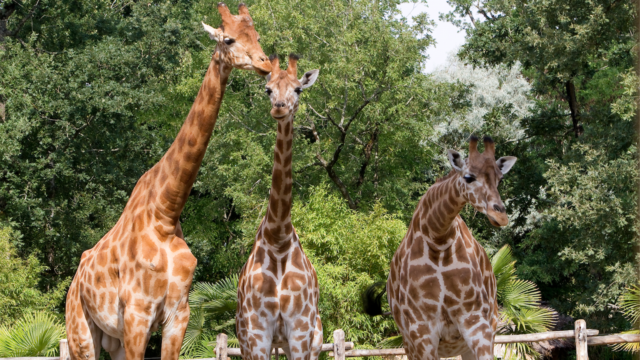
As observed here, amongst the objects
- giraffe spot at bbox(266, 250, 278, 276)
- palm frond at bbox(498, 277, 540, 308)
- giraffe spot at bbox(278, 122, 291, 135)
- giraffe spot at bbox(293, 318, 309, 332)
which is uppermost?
giraffe spot at bbox(278, 122, 291, 135)

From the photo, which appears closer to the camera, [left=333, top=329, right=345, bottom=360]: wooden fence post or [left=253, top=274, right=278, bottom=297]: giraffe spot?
[left=253, top=274, right=278, bottom=297]: giraffe spot

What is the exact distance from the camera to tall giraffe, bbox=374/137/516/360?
5688 millimetres

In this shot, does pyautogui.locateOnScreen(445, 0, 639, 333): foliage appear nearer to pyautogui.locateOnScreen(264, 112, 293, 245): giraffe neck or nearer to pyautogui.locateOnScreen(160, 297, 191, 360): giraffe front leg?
pyautogui.locateOnScreen(264, 112, 293, 245): giraffe neck

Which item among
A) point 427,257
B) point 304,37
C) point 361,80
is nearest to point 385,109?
point 361,80

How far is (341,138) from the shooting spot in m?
19.0

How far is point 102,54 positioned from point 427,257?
533 inches

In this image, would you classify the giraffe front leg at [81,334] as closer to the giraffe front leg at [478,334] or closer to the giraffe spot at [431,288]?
the giraffe spot at [431,288]

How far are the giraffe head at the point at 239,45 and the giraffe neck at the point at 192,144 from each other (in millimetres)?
105

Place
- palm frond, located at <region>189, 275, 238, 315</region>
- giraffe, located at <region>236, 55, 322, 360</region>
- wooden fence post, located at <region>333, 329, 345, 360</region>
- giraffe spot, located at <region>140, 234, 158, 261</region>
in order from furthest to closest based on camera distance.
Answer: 1. palm frond, located at <region>189, 275, 238, 315</region>
2. wooden fence post, located at <region>333, 329, 345, 360</region>
3. giraffe, located at <region>236, 55, 322, 360</region>
4. giraffe spot, located at <region>140, 234, 158, 261</region>

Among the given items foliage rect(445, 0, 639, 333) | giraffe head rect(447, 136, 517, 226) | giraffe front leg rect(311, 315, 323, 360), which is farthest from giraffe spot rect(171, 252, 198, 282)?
foliage rect(445, 0, 639, 333)

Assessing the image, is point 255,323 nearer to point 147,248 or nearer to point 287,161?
point 147,248

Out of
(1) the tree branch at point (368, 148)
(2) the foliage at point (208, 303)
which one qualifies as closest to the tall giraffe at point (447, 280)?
(2) the foliage at point (208, 303)

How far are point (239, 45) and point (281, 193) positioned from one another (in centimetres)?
141

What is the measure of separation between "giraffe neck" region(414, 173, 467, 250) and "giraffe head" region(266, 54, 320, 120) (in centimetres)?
145
